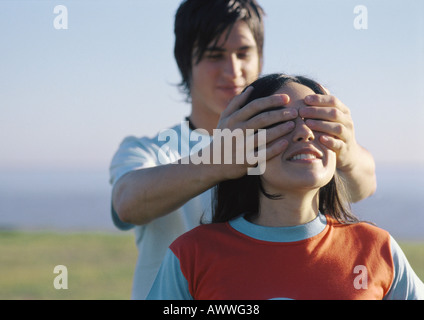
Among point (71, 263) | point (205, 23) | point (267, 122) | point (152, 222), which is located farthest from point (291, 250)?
point (71, 263)

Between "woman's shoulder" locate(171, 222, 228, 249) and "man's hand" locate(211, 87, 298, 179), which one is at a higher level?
"man's hand" locate(211, 87, 298, 179)

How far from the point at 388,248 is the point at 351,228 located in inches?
7.4

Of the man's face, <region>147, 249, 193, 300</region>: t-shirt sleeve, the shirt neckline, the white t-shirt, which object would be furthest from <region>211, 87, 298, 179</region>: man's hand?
the man's face

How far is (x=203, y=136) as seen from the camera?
330 centimetres

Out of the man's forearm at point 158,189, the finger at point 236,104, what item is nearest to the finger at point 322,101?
the finger at point 236,104

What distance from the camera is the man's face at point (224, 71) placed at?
3.20 meters

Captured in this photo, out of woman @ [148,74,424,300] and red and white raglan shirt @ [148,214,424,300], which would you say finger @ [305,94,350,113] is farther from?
red and white raglan shirt @ [148,214,424,300]

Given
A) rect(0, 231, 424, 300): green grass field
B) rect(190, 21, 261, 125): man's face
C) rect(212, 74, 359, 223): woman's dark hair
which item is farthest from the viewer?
rect(0, 231, 424, 300): green grass field

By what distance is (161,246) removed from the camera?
2.97 m

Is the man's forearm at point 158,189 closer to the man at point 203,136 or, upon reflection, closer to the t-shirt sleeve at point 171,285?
the man at point 203,136

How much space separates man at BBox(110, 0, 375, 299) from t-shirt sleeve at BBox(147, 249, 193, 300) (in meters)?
0.35

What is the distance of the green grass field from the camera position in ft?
28.7

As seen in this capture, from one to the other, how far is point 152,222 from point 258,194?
2.48ft

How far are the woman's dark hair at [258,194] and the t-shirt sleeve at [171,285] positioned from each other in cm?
39
